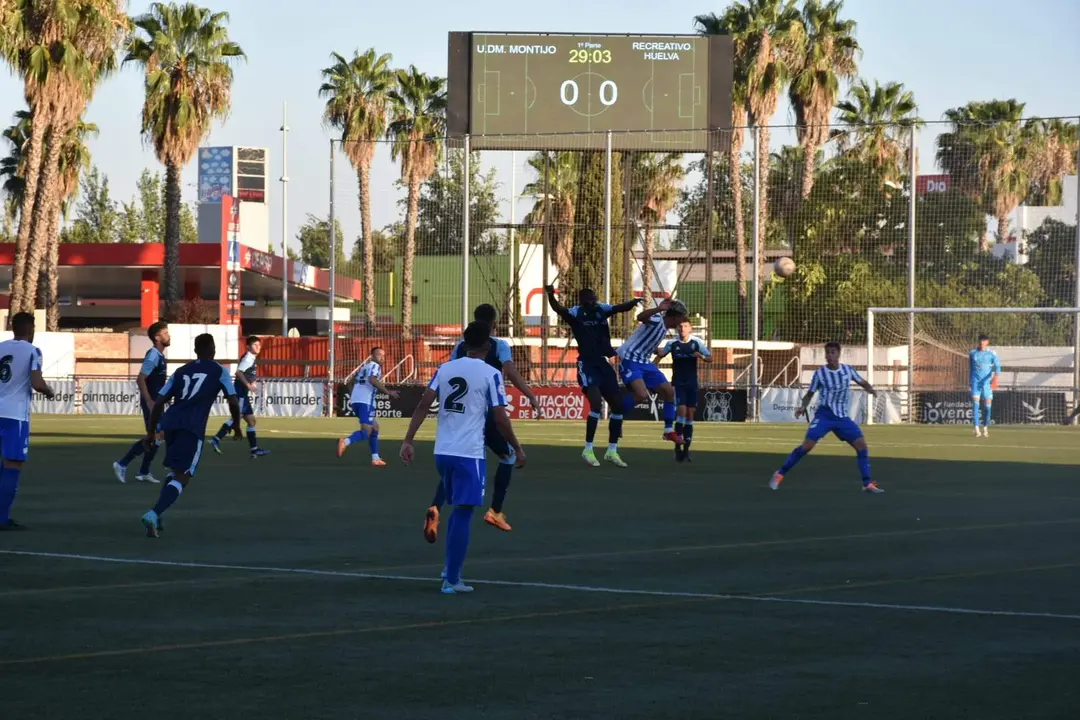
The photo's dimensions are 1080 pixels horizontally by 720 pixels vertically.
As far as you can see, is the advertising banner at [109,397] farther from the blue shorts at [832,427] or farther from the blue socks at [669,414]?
the blue shorts at [832,427]

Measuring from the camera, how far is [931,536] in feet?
45.3

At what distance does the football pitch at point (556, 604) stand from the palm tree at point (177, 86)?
38726 millimetres

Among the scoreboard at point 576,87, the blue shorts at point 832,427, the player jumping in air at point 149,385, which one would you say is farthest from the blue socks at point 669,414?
the scoreboard at point 576,87

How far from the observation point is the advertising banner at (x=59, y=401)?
4512 cm

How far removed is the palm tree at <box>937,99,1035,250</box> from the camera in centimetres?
4491

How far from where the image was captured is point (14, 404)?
549 inches

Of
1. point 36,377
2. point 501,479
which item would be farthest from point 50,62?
point 501,479

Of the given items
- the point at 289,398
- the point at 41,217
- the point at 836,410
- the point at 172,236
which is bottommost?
the point at 289,398

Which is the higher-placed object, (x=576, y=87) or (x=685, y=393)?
(x=576, y=87)

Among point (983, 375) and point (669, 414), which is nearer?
point (669, 414)

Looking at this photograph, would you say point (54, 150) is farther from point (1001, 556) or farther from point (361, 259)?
point (1001, 556)

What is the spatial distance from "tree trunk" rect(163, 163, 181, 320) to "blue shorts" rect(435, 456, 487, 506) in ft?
156

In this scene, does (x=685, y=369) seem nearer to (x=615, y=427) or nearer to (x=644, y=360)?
(x=644, y=360)

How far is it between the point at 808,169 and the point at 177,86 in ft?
71.9
